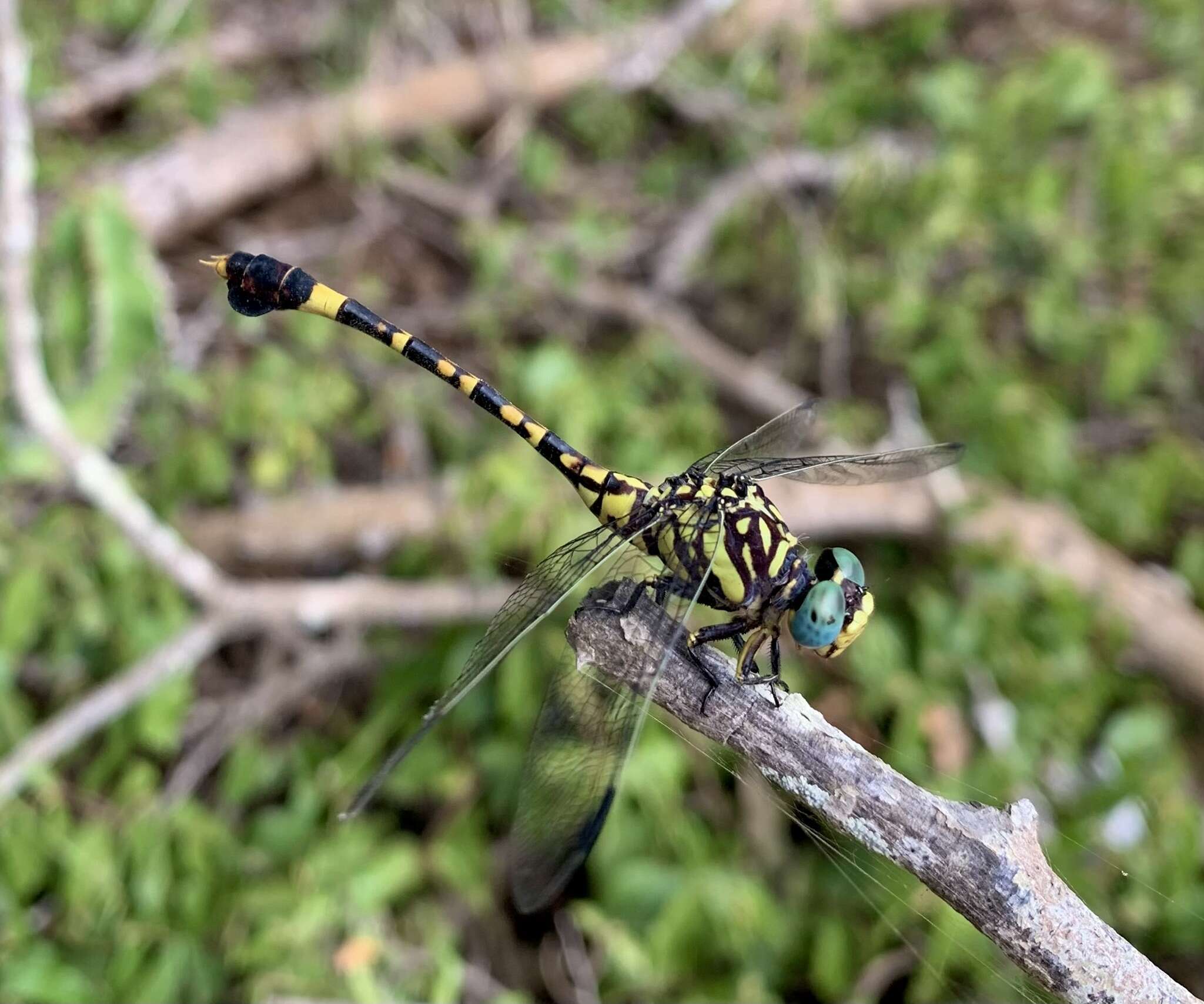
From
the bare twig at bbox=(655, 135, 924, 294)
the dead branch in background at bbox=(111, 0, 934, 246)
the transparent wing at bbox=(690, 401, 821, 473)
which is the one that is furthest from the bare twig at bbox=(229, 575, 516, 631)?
the bare twig at bbox=(655, 135, 924, 294)

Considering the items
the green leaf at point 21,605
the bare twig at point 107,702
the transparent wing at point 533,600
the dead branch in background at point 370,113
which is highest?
the transparent wing at point 533,600

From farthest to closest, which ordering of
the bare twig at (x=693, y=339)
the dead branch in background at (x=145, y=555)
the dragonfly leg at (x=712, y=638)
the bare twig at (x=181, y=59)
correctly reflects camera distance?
the bare twig at (x=181, y=59) < the bare twig at (x=693, y=339) < the dead branch in background at (x=145, y=555) < the dragonfly leg at (x=712, y=638)

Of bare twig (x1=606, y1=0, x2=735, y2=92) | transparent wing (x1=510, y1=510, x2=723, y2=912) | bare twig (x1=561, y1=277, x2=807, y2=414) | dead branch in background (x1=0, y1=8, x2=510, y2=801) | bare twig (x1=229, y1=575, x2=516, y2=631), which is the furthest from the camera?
bare twig (x1=606, y1=0, x2=735, y2=92)

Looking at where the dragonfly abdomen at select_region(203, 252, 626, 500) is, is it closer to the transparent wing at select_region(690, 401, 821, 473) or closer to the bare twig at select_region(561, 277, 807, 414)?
the transparent wing at select_region(690, 401, 821, 473)

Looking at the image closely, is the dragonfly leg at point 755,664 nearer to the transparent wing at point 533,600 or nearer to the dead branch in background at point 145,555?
the transparent wing at point 533,600

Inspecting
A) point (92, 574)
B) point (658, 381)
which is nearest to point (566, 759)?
point (92, 574)

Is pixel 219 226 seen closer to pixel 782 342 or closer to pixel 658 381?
pixel 658 381

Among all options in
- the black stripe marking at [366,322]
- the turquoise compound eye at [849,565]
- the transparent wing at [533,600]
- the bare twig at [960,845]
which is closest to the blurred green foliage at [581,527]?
the bare twig at [960,845]
